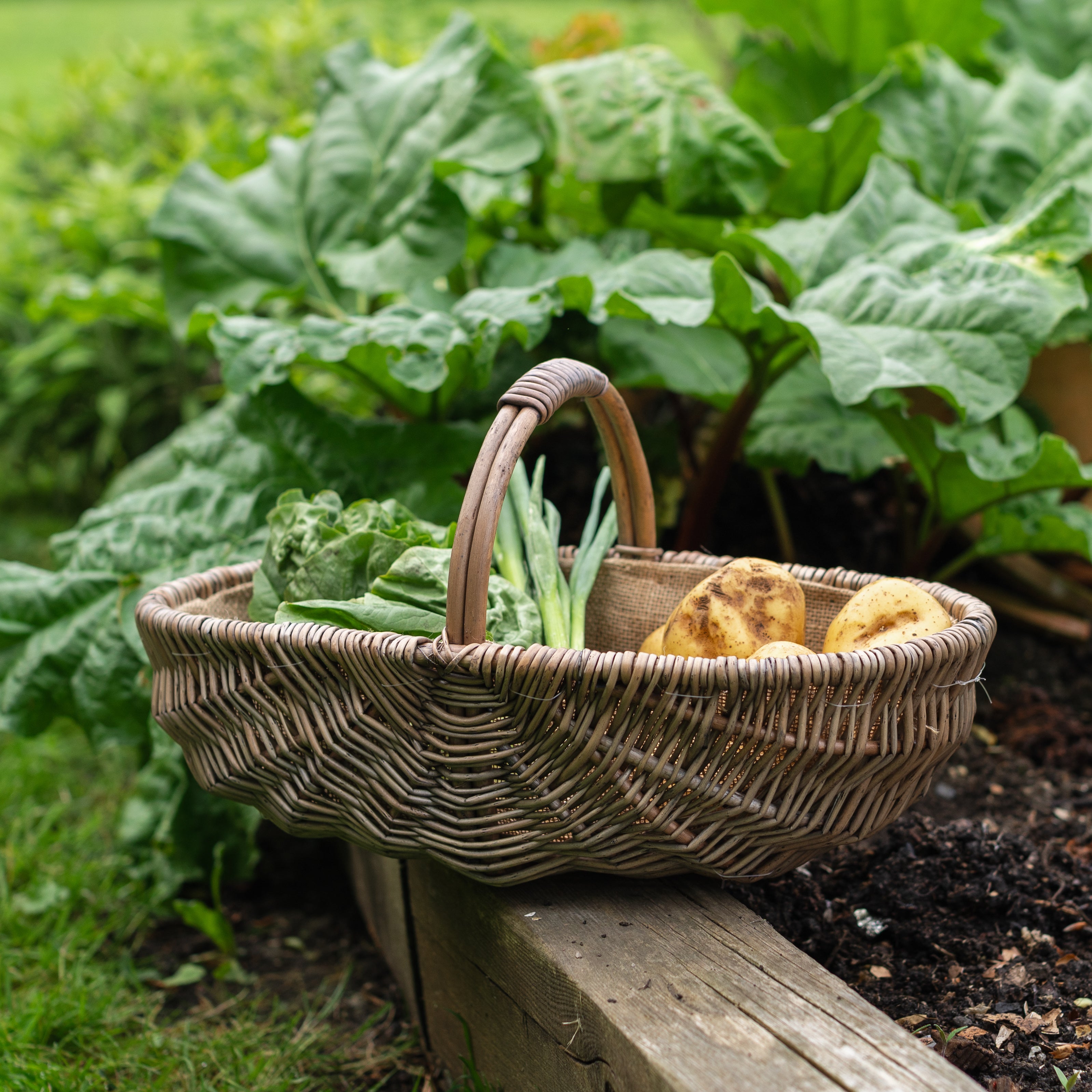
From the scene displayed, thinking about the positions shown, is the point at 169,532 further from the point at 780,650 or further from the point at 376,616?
the point at 780,650

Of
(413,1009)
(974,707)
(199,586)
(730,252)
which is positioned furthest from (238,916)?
(730,252)

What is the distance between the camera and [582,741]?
115cm

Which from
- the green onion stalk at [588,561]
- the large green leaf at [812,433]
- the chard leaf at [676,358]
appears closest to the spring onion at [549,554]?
the green onion stalk at [588,561]

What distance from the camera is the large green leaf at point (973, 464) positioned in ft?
6.00

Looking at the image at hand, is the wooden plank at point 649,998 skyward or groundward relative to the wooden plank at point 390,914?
skyward

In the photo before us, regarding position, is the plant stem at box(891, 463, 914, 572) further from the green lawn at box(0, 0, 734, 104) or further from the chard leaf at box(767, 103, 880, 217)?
the green lawn at box(0, 0, 734, 104)

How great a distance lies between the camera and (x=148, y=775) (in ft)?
6.95

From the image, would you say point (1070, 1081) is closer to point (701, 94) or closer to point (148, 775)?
point (148, 775)

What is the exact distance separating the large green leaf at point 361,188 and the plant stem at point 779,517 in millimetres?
873

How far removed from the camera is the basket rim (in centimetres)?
110

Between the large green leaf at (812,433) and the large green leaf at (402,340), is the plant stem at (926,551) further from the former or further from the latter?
the large green leaf at (402,340)

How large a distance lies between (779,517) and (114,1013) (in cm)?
168

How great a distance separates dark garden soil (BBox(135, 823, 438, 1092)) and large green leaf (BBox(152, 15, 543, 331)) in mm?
1271

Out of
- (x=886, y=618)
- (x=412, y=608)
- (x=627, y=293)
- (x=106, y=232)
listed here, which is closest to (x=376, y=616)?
(x=412, y=608)
